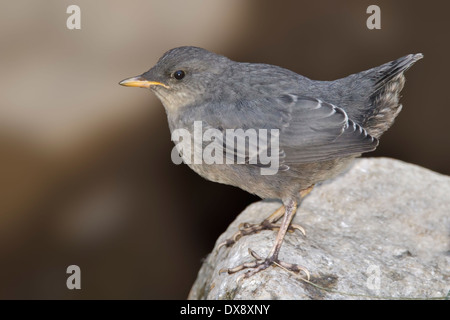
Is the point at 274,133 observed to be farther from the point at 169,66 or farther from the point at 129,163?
the point at 129,163

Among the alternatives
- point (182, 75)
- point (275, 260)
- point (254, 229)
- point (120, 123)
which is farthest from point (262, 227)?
point (120, 123)

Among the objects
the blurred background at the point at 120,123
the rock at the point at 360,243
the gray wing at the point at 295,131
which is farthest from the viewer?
the blurred background at the point at 120,123

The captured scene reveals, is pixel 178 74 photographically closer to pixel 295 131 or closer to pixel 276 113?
pixel 276 113

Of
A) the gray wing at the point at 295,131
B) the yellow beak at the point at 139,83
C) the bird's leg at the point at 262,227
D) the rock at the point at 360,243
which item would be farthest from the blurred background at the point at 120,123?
the gray wing at the point at 295,131

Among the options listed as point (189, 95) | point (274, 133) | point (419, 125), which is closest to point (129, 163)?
point (189, 95)

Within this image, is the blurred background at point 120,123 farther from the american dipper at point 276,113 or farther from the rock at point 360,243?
the american dipper at point 276,113

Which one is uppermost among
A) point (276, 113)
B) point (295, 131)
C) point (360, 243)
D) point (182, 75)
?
point (182, 75)
